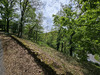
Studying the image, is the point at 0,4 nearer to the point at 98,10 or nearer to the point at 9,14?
A: the point at 9,14

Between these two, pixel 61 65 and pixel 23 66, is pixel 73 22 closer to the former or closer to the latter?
pixel 61 65

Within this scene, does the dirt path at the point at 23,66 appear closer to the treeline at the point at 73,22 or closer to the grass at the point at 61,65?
the grass at the point at 61,65

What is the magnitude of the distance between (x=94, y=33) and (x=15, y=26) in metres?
22.1

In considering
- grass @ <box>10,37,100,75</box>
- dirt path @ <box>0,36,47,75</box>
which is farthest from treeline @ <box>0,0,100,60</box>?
dirt path @ <box>0,36,47,75</box>

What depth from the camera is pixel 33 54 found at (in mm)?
4410

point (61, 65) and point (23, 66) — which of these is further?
point (61, 65)

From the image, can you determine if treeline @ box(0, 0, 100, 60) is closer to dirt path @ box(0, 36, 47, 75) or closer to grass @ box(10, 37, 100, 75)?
grass @ box(10, 37, 100, 75)

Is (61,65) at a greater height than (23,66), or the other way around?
(23,66)

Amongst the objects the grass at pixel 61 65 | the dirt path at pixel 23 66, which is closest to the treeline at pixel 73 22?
the grass at pixel 61 65

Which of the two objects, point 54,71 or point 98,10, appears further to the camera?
point 54,71

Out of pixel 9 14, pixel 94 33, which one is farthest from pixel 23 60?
pixel 9 14

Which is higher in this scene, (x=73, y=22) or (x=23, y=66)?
(x=73, y=22)

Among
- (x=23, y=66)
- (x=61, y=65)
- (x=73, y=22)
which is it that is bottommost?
(x=61, y=65)

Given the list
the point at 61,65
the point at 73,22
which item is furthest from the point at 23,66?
the point at 73,22
